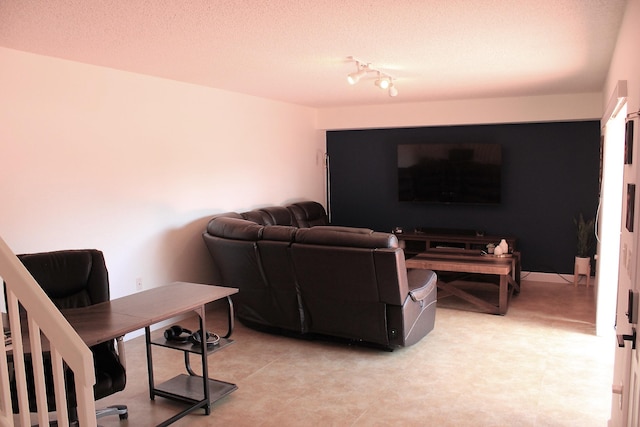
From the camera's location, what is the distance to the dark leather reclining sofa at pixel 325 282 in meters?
3.92

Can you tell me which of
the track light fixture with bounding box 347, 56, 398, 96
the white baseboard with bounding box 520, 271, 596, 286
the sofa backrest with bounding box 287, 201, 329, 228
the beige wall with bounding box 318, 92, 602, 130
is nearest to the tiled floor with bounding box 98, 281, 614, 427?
the white baseboard with bounding box 520, 271, 596, 286

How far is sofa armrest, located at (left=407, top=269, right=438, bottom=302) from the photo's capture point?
414cm

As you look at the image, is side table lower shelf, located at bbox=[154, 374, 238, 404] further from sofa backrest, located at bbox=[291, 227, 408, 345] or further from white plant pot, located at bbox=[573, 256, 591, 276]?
white plant pot, located at bbox=[573, 256, 591, 276]

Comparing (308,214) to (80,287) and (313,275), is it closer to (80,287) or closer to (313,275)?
(313,275)

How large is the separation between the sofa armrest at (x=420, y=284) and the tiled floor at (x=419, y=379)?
46 cm

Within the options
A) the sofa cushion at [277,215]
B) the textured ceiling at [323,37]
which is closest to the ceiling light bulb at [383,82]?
the textured ceiling at [323,37]

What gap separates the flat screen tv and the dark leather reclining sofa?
2.53 meters

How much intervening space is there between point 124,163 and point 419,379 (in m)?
3.03

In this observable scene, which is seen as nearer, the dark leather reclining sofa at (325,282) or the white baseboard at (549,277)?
the dark leather reclining sofa at (325,282)

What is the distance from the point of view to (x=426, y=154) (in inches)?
280

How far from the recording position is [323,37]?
3.27 meters

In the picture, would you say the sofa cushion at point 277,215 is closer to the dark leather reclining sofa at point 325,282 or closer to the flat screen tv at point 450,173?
the dark leather reclining sofa at point 325,282

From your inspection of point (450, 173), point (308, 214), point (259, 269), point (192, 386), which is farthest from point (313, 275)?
point (450, 173)

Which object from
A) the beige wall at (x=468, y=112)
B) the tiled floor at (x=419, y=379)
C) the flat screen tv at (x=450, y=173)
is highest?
the beige wall at (x=468, y=112)
